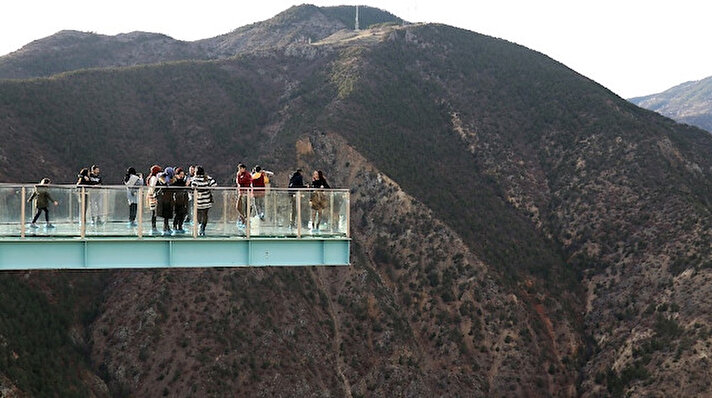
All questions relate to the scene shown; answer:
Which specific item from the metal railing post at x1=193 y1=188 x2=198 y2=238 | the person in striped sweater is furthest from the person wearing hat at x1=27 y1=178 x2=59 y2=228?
the person in striped sweater

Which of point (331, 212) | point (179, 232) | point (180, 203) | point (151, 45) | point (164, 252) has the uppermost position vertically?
point (151, 45)

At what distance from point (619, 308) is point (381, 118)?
35.4 metres

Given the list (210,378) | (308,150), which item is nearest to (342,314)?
(210,378)

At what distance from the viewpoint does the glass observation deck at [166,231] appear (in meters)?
21.6

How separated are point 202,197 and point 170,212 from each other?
3.78 ft

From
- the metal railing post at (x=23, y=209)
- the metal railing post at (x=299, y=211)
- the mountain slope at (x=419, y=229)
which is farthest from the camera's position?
the mountain slope at (x=419, y=229)

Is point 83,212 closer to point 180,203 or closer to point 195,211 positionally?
point 180,203

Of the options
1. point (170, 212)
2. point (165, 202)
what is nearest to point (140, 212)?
point (165, 202)

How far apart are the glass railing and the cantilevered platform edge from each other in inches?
10.7

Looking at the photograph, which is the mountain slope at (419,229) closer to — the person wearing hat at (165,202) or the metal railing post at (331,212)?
the person wearing hat at (165,202)

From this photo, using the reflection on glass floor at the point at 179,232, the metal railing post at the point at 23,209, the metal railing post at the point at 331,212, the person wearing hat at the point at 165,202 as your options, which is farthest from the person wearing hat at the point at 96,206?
the metal railing post at the point at 331,212

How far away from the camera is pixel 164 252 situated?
22891mm

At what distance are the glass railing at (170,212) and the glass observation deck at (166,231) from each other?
0.03 m

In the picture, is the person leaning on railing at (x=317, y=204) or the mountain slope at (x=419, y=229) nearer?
the person leaning on railing at (x=317, y=204)
